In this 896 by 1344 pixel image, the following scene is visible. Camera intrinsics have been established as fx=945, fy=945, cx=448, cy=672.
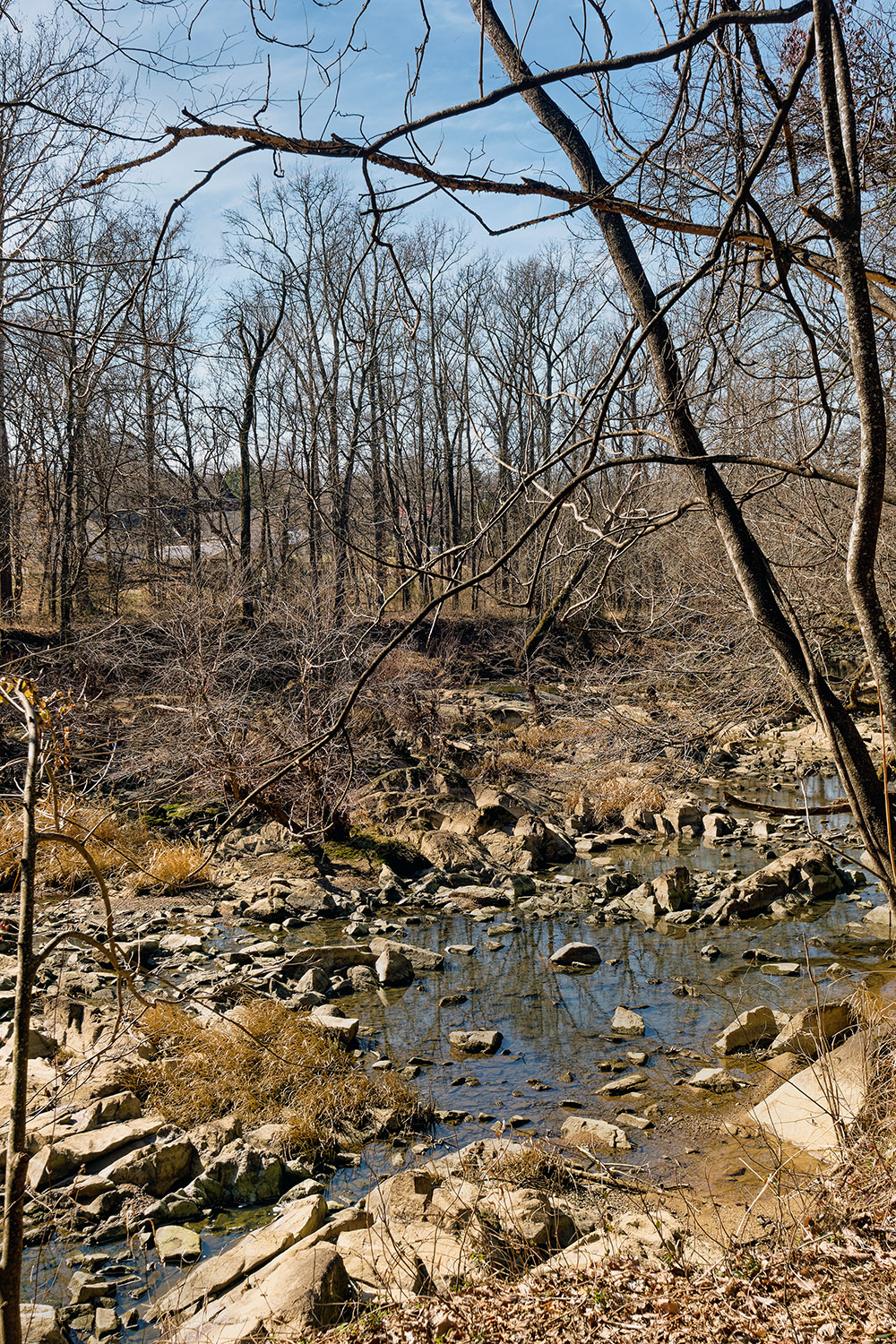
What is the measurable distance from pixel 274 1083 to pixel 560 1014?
259 centimetres

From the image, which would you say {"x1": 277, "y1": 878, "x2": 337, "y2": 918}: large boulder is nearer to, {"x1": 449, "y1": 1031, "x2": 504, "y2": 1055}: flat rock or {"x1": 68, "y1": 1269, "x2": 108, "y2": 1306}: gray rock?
{"x1": 449, "y1": 1031, "x2": 504, "y2": 1055}: flat rock

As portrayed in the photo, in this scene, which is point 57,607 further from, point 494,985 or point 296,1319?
point 296,1319

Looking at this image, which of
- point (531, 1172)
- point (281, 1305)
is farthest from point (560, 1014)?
point (281, 1305)

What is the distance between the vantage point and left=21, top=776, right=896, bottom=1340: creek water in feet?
18.5

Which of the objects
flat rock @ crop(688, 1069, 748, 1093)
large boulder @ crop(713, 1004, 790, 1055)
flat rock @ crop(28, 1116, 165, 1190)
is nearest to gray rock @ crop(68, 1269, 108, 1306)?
flat rock @ crop(28, 1116, 165, 1190)

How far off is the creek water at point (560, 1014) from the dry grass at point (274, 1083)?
0.29 m

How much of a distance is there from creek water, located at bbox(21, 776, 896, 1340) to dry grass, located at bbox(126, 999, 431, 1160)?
0.29m

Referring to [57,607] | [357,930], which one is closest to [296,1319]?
[357,930]

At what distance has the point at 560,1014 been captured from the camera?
7.89 m

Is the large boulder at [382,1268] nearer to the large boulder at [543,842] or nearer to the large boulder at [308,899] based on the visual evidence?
the large boulder at [308,899]

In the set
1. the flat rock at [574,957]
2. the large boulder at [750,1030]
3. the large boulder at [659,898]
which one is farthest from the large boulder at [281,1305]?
the large boulder at [659,898]

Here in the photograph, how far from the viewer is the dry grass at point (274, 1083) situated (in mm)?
6059

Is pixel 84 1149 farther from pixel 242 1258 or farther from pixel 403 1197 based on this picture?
pixel 403 1197

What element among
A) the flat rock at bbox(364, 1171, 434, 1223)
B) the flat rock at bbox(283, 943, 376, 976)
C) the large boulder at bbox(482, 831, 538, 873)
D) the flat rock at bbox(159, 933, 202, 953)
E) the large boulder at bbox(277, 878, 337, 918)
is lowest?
the flat rock at bbox(364, 1171, 434, 1223)
